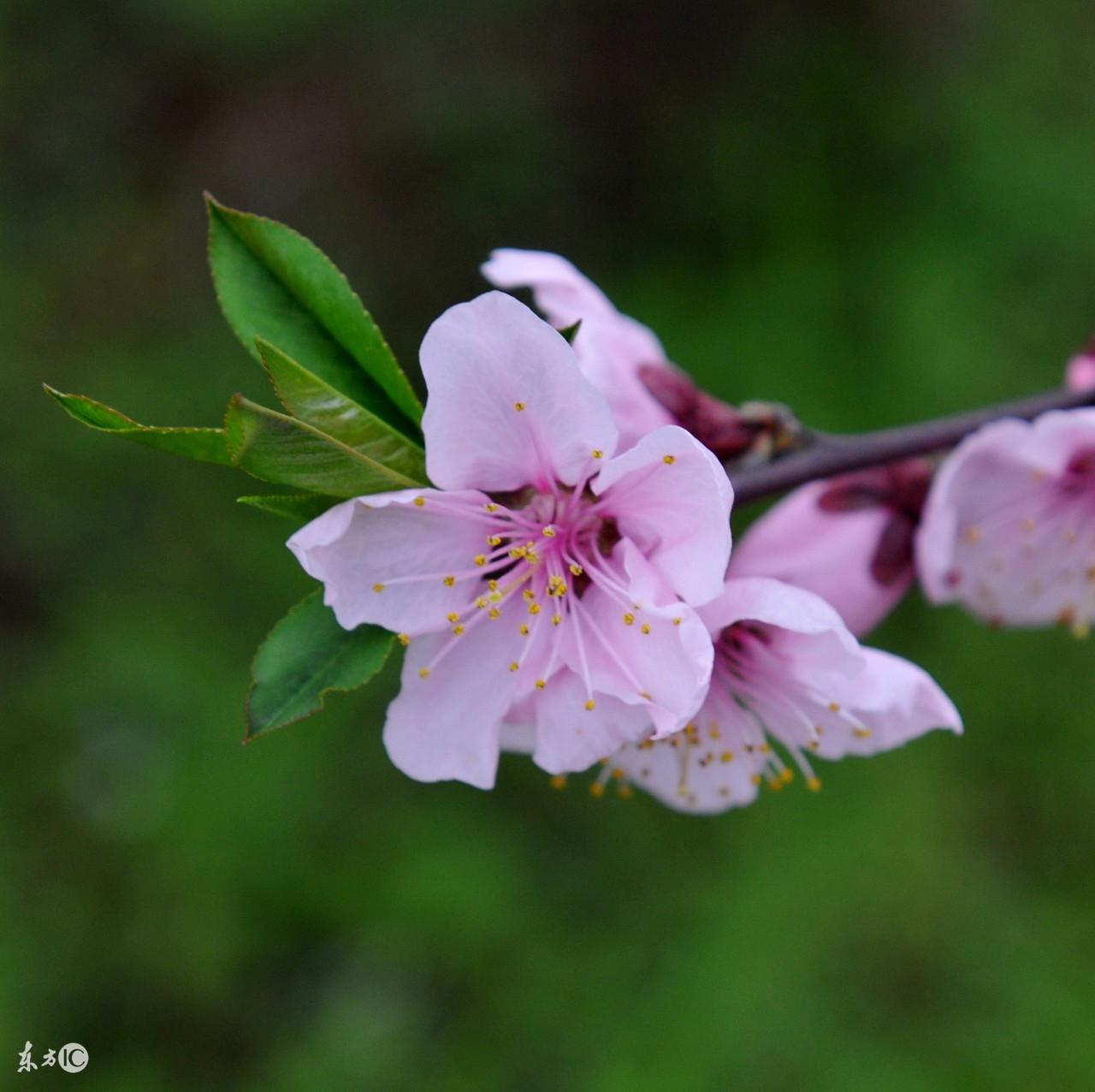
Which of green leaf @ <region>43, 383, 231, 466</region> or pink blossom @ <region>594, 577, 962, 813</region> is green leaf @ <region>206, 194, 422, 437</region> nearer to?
green leaf @ <region>43, 383, 231, 466</region>

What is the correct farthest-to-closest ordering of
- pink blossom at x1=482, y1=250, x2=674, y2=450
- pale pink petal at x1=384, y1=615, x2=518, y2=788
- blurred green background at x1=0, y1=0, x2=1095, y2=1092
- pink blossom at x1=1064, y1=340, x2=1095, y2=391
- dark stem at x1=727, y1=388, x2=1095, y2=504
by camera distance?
blurred green background at x1=0, y1=0, x2=1095, y2=1092 → pink blossom at x1=1064, y1=340, x2=1095, y2=391 → pink blossom at x1=482, y1=250, x2=674, y2=450 → dark stem at x1=727, y1=388, x2=1095, y2=504 → pale pink petal at x1=384, y1=615, x2=518, y2=788

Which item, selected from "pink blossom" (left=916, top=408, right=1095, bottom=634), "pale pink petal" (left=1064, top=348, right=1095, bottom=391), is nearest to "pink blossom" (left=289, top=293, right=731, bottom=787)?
"pink blossom" (left=916, top=408, right=1095, bottom=634)

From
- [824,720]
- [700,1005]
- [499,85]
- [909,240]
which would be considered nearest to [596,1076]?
[700,1005]

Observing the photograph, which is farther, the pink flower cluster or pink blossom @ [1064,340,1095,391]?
pink blossom @ [1064,340,1095,391]

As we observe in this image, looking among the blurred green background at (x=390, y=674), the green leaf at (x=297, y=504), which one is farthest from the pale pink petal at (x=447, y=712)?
the blurred green background at (x=390, y=674)

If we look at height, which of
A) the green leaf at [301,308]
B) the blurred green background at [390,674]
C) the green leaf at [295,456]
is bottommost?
the blurred green background at [390,674]

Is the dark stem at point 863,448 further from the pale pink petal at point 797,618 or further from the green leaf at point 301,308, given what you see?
the green leaf at point 301,308

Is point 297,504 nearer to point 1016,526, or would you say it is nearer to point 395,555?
point 395,555
